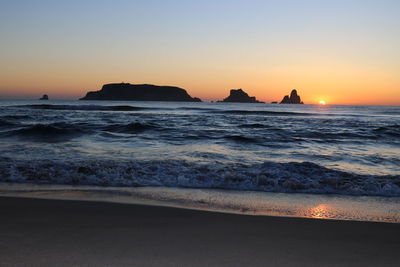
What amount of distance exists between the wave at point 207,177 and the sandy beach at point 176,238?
2.02 m

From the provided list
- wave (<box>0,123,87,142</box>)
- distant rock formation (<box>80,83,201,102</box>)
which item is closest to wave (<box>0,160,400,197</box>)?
wave (<box>0,123,87,142</box>)

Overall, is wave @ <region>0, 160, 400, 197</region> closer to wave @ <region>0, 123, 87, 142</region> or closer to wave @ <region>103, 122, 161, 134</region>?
wave @ <region>0, 123, 87, 142</region>

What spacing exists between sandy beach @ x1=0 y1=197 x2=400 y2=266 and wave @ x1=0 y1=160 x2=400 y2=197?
2.02 meters

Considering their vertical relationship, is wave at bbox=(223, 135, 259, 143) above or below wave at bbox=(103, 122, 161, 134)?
below

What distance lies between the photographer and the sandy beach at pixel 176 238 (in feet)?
8.63

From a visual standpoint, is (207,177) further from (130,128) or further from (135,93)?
(135,93)

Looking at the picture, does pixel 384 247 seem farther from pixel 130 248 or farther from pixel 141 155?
pixel 141 155

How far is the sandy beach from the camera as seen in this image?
8.63ft

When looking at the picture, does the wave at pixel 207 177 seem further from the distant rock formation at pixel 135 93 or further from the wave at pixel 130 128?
the distant rock formation at pixel 135 93

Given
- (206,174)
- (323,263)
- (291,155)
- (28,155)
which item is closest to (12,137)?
(28,155)

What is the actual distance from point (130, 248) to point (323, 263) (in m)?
1.62

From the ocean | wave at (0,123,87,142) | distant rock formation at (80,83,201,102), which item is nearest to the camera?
the ocean

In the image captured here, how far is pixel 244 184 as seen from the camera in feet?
20.2

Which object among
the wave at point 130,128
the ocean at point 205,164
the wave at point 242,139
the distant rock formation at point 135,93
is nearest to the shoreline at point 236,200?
the ocean at point 205,164
